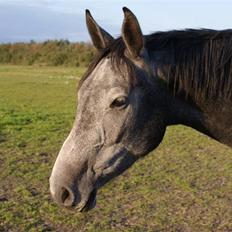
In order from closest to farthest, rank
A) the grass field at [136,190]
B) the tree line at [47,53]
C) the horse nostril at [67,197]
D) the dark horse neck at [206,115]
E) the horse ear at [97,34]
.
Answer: the horse nostril at [67,197], the dark horse neck at [206,115], the horse ear at [97,34], the grass field at [136,190], the tree line at [47,53]

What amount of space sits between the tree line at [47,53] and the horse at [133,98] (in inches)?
1554

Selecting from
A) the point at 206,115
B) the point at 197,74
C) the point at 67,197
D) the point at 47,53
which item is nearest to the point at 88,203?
the point at 67,197

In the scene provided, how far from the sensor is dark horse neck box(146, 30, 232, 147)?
284cm

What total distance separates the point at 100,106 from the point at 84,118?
0.44ft

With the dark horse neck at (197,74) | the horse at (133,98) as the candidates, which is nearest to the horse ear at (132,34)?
the horse at (133,98)

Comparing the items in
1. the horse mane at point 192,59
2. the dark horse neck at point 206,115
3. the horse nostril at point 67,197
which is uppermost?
the horse mane at point 192,59

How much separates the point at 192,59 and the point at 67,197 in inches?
48.6

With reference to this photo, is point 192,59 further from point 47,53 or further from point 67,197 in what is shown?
point 47,53

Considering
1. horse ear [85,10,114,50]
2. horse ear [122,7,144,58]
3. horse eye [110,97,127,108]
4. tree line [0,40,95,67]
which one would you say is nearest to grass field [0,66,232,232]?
horse eye [110,97,127,108]

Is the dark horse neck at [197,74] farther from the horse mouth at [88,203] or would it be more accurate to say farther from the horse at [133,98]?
the horse mouth at [88,203]

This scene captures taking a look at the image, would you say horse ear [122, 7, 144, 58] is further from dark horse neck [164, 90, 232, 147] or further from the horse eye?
dark horse neck [164, 90, 232, 147]

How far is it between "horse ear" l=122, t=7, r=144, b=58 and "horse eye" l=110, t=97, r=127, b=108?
0.30m

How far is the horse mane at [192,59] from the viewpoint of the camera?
9.29ft

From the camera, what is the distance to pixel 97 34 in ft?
10.2
